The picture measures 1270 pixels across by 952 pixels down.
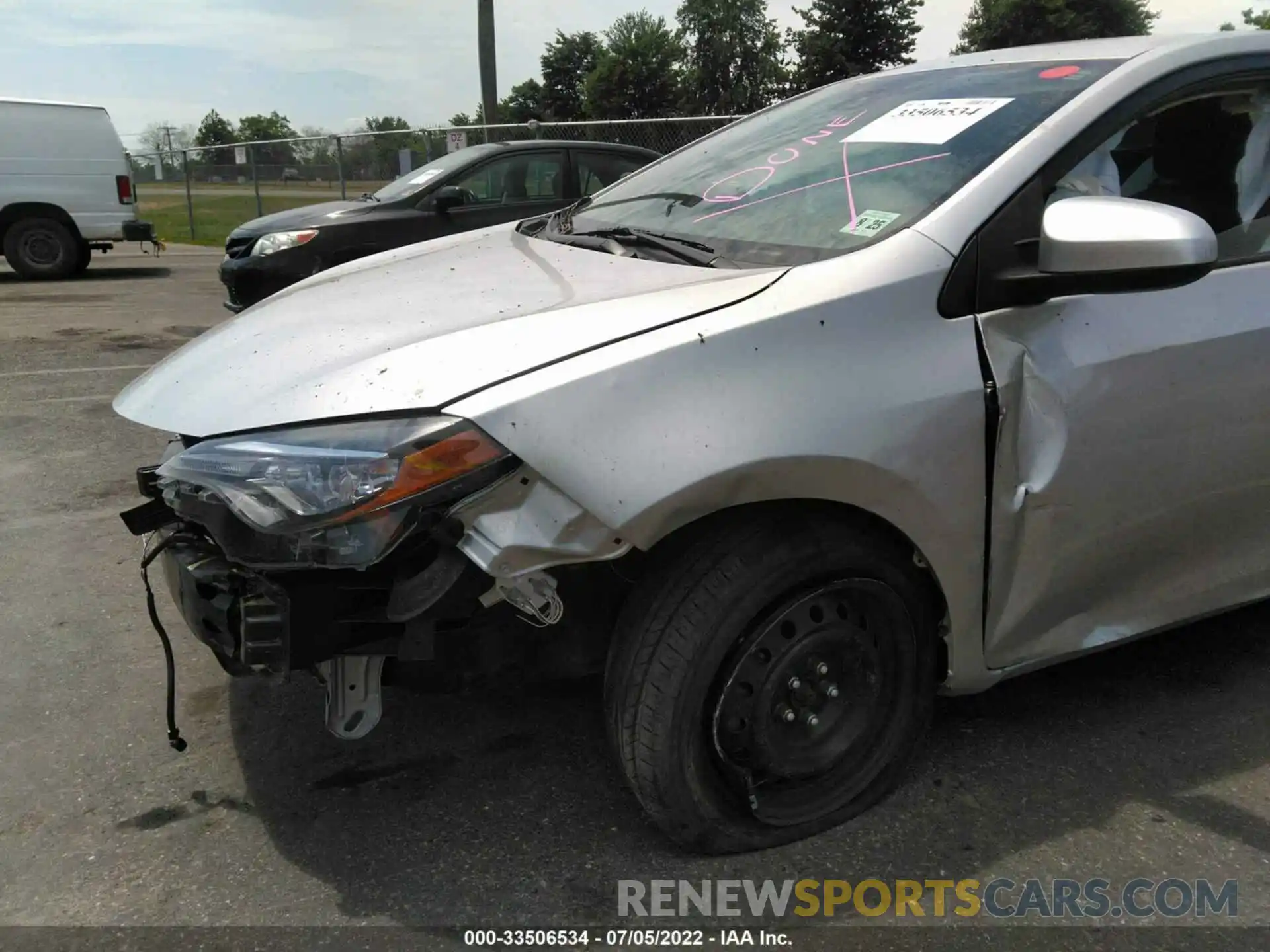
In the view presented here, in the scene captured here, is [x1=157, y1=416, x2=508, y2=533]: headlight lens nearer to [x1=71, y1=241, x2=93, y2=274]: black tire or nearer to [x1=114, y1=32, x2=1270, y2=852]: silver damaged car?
[x1=114, y1=32, x2=1270, y2=852]: silver damaged car

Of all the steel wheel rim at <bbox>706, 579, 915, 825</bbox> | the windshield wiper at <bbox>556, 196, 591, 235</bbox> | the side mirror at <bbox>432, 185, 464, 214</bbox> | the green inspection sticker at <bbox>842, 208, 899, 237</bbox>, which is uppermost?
the side mirror at <bbox>432, 185, 464, 214</bbox>

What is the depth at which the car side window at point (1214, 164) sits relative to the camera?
2.52 m

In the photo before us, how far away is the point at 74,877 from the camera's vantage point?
2166mm

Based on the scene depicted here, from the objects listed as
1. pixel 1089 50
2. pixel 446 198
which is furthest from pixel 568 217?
pixel 446 198

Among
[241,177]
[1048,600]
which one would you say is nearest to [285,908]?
[1048,600]

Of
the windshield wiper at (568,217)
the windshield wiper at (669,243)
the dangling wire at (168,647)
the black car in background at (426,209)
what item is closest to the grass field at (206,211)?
the black car in background at (426,209)

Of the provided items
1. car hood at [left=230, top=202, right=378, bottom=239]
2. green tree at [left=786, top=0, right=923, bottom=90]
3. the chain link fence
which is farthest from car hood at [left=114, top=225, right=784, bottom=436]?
green tree at [left=786, top=0, right=923, bottom=90]

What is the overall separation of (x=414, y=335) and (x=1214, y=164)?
2.07 meters

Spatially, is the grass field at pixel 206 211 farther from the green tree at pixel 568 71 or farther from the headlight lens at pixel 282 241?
the green tree at pixel 568 71

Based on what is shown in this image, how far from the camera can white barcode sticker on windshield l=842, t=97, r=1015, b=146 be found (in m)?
2.44

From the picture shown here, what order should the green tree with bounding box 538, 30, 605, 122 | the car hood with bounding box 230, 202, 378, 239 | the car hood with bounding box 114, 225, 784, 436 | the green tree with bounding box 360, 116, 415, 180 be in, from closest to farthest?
1. the car hood with bounding box 114, 225, 784, 436
2. the car hood with bounding box 230, 202, 378, 239
3. the green tree with bounding box 360, 116, 415, 180
4. the green tree with bounding box 538, 30, 605, 122

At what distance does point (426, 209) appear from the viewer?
814cm

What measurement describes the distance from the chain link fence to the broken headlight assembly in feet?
33.8

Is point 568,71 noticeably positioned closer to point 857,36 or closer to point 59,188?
point 857,36
